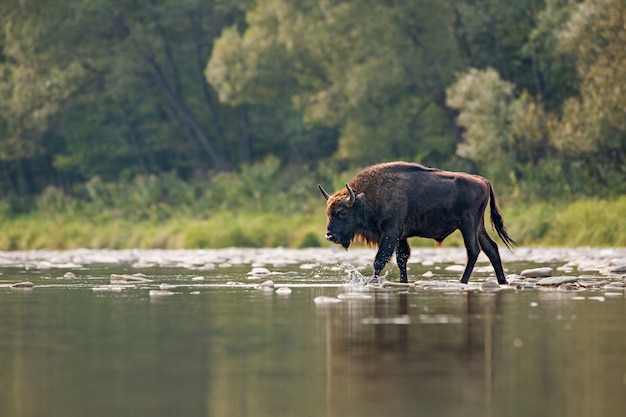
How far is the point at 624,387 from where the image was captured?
7.81 m

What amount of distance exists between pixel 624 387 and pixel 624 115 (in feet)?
86.9

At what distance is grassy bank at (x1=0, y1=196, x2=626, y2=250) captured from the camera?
31.0 m

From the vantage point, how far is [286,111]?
175ft

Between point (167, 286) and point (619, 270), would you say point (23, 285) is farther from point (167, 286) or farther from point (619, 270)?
point (619, 270)

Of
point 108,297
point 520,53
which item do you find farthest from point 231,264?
point 520,53

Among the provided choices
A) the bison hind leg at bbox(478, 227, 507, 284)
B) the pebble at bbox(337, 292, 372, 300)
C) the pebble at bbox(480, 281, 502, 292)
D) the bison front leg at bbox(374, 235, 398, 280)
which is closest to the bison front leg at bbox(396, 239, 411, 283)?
the bison front leg at bbox(374, 235, 398, 280)

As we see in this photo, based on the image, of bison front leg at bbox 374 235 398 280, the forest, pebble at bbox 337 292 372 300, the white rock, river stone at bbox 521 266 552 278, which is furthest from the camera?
the forest

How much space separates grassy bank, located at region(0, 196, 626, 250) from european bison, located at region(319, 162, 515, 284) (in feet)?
41.4

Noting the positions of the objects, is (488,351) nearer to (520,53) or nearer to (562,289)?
(562,289)

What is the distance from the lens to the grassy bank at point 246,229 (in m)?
31.0

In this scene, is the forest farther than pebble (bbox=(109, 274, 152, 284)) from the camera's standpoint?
Yes

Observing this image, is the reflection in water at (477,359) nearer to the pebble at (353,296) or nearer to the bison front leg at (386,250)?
the pebble at (353,296)

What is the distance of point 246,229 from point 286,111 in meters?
15.7

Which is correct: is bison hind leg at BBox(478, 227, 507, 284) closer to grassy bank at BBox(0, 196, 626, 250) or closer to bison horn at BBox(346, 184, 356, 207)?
bison horn at BBox(346, 184, 356, 207)
